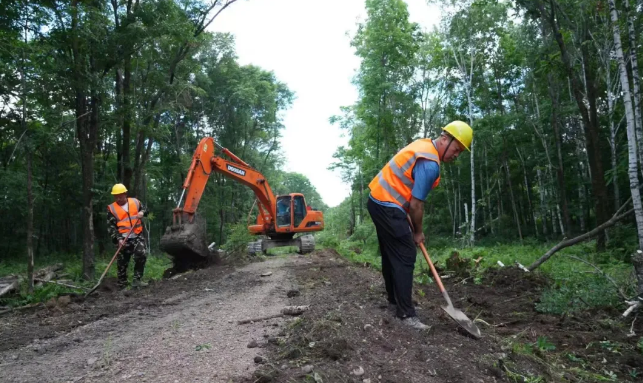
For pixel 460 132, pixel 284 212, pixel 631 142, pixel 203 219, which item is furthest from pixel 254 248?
pixel 460 132

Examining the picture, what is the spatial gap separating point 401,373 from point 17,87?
7900mm

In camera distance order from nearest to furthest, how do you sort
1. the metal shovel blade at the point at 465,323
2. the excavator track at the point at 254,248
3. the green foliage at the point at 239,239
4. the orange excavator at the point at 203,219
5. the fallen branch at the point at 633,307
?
1. the metal shovel blade at the point at 465,323
2. the fallen branch at the point at 633,307
3. the orange excavator at the point at 203,219
4. the excavator track at the point at 254,248
5. the green foliage at the point at 239,239

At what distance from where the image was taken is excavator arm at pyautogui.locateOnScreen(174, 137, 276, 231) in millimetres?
10047

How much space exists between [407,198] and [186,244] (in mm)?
6869

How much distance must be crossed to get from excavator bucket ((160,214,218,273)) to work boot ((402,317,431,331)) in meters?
6.82

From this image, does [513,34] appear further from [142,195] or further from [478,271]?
[142,195]

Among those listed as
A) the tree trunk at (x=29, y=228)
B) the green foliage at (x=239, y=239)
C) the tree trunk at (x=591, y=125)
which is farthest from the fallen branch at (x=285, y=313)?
the green foliage at (x=239, y=239)

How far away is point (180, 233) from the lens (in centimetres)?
948

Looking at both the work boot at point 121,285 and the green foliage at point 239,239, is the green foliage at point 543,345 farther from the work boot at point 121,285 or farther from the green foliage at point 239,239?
the green foliage at point 239,239

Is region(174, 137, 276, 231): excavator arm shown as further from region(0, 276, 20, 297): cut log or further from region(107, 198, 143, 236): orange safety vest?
region(0, 276, 20, 297): cut log

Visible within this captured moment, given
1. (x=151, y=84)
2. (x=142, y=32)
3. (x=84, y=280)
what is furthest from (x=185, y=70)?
(x=84, y=280)

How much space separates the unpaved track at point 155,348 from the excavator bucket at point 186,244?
3.85m

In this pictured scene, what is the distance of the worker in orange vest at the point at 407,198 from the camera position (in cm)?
382

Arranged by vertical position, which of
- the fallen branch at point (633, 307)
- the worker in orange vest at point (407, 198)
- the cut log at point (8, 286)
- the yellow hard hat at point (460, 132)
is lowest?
the fallen branch at point (633, 307)
